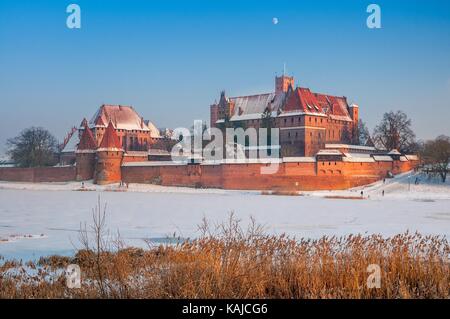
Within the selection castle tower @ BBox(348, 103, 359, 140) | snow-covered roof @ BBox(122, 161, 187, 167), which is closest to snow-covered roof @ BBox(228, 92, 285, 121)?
castle tower @ BBox(348, 103, 359, 140)

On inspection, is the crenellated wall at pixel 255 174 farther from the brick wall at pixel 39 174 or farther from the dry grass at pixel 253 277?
the dry grass at pixel 253 277

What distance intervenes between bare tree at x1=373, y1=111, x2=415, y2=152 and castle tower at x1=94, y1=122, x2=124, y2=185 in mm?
21837

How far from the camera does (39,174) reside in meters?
44.4

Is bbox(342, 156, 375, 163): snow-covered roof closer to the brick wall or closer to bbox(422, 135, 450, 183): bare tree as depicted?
bbox(422, 135, 450, 183): bare tree

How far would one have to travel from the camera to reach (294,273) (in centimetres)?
565

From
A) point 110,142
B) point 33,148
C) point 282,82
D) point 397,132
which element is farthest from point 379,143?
point 33,148

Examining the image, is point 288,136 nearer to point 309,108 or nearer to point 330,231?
point 309,108

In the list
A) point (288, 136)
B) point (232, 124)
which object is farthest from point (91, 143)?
point (288, 136)

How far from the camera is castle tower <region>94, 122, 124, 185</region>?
130 feet

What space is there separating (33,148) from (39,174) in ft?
30.7

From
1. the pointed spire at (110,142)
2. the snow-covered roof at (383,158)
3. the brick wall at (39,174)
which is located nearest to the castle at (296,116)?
the snow-covered roof at (383,158)

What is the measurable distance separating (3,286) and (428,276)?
4601mm

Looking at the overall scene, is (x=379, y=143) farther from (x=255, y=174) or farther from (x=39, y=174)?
(x=39, y=174)

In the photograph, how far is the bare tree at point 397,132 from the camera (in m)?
42.9
